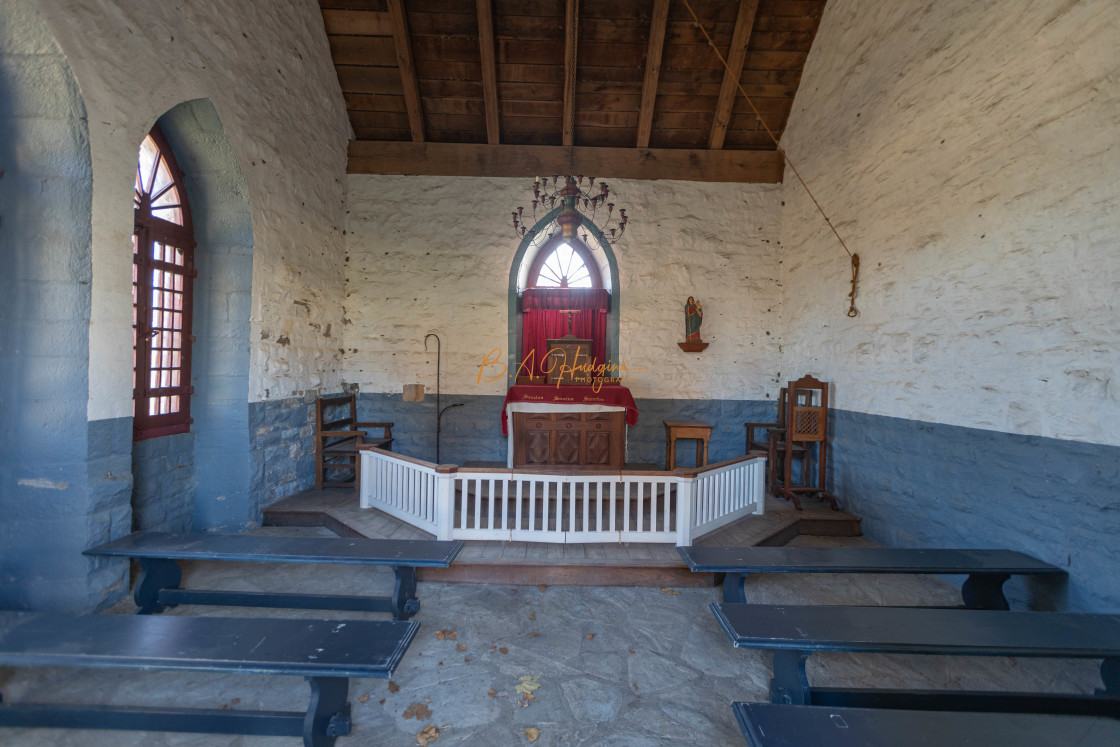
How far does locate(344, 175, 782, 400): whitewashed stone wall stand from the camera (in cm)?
659

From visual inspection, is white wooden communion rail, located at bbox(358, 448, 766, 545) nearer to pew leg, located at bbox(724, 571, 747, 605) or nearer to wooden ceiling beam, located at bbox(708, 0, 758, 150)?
pew leg, located at bbox(724, 571, 747, 605)

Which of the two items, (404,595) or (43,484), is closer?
(43,484)

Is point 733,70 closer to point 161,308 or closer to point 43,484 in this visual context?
point 161,308

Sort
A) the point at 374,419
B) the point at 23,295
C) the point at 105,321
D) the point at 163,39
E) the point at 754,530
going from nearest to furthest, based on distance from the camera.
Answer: the point at 23,295
the point at 105,321
the point at 163,39
the point at 754,530
the point at 374,419

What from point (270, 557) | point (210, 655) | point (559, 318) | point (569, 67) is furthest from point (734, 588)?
point (569, 67)

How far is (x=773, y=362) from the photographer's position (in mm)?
6582

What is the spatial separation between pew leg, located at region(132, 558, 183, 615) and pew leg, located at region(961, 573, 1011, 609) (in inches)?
200

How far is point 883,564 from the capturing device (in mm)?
2734

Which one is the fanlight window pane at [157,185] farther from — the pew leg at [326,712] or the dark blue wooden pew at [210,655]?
the pew leg at [326,712]

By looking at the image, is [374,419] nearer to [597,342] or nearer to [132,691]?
[597,342]

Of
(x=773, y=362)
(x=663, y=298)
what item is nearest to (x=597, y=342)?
(x=663, y=298)

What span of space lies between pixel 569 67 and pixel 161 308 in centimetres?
497

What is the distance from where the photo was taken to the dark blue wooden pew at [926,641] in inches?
76.4

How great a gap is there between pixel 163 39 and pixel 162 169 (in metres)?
1.02
